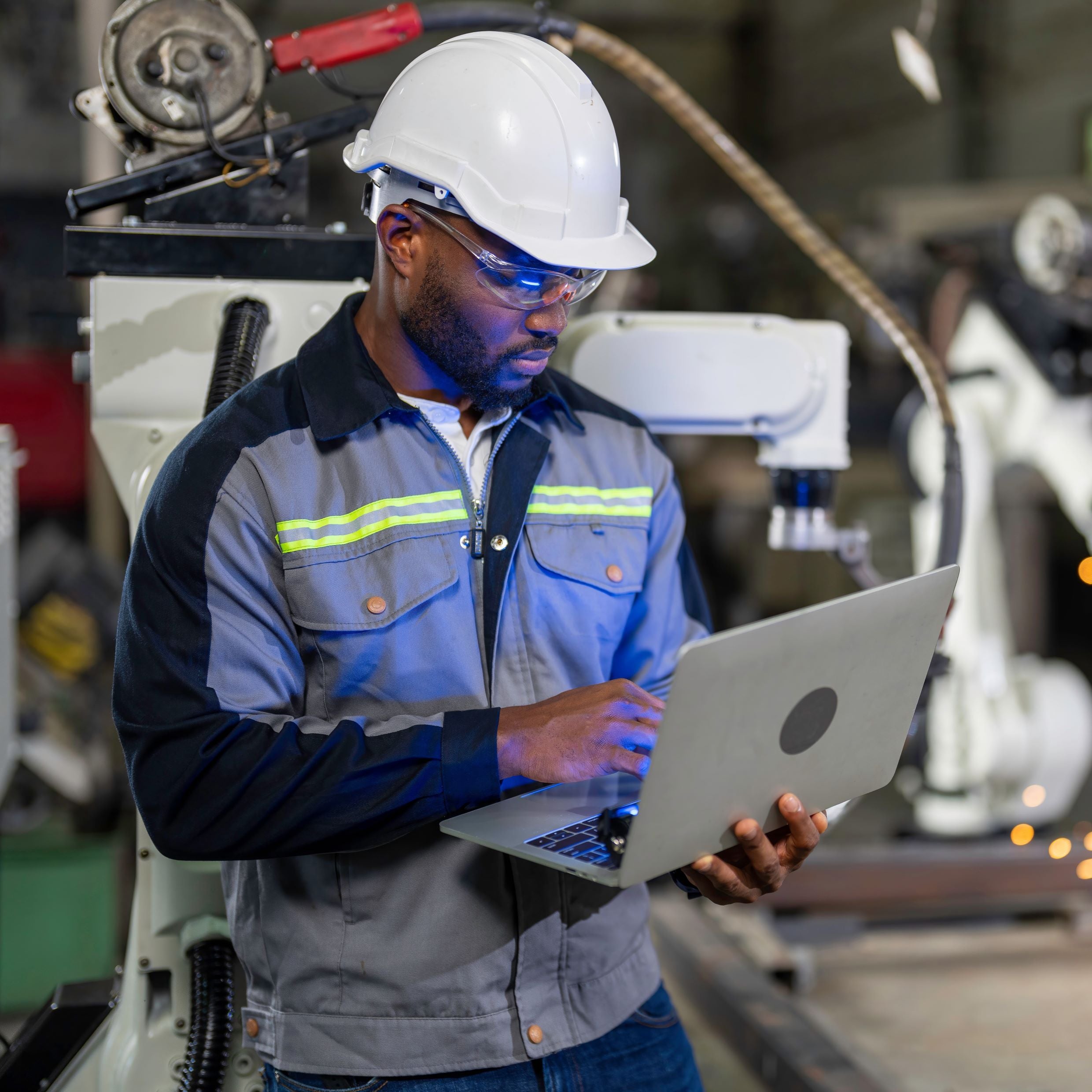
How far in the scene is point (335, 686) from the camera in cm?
137

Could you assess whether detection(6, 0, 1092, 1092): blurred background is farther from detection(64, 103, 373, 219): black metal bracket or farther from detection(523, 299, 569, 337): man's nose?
detection(523, 299, 569, 337): man's nose

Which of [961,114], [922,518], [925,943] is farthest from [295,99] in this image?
[925,943]

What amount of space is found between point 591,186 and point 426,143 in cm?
19

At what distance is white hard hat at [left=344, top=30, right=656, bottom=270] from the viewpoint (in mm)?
1363

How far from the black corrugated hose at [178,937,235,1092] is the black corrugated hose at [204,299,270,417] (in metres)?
0.72

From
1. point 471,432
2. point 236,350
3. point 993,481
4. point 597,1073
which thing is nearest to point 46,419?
point 993,481

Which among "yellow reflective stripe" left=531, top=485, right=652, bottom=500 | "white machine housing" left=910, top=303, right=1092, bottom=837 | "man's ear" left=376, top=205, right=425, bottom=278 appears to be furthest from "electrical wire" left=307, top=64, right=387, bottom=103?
"white machine housing" left=910, top=303, right=1092, bottom=837

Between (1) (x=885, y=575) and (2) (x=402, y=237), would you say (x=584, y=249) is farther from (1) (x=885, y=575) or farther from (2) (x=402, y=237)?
(1) (x=885, y=575)

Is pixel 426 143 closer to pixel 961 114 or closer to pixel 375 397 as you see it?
pixel 375 397

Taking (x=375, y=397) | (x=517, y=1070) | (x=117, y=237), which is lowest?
(x=517, y=1070)

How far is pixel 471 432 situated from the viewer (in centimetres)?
151

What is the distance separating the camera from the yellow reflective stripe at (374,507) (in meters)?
1.34

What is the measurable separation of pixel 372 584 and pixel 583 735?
1.03ft

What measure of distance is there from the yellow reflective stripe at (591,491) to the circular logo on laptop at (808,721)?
17.4 inches
